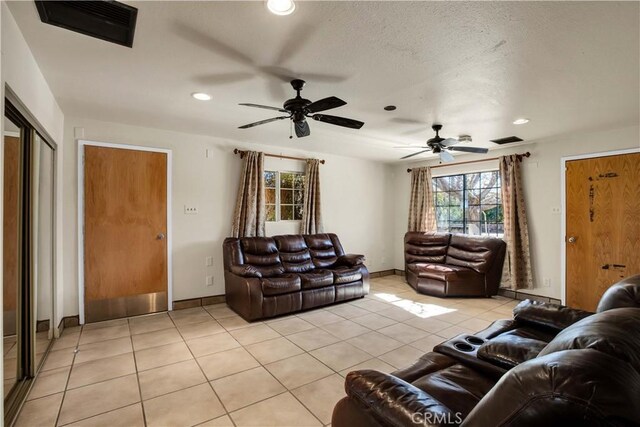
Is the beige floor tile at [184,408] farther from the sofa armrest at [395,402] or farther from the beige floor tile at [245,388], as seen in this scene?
the sofa armrest at [395,402]

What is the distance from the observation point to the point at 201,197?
4430 millimetres

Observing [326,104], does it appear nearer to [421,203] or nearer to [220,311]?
[220,311]

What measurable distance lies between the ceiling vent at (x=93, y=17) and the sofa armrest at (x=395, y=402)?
2204 mm

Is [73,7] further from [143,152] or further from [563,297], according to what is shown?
[563,297]

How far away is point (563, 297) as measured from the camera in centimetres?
439

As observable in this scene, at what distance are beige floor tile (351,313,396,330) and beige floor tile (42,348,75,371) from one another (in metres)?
2.90

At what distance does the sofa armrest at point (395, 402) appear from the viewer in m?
1.07

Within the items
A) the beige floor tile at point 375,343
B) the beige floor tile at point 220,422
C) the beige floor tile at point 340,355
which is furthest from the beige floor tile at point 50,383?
the beige floor tile at point 375,343

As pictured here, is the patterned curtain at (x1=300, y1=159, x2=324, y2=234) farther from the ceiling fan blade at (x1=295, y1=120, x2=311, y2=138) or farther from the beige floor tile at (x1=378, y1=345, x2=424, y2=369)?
the beige floor tile at (x1=378, y1=345, x2=424, y2=369)

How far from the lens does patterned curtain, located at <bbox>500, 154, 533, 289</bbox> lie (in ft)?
15.5

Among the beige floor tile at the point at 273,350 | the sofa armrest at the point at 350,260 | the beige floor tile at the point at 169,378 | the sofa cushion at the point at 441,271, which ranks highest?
the sofa armrest at the point at 350,260

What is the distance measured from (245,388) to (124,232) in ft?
8.79

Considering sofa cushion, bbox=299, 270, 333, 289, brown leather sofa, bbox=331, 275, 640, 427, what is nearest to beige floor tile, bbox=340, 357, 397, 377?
brown leather sofa, bbox=331, 275, 640, 427

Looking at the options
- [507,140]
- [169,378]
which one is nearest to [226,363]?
[169,378]
